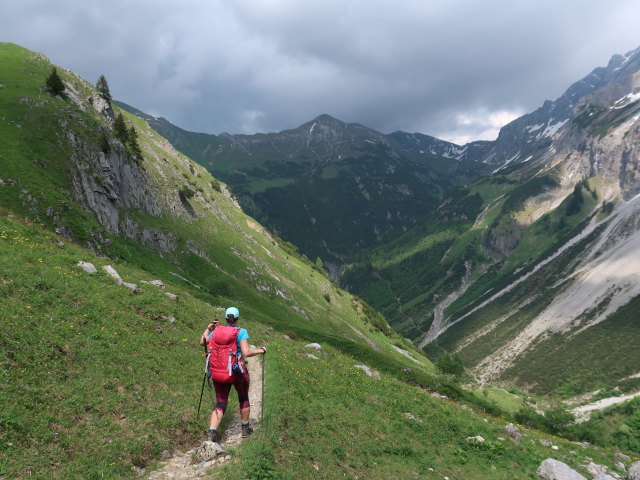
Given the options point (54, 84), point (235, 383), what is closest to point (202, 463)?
point (235, 383)

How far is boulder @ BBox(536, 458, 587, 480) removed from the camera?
19406mm

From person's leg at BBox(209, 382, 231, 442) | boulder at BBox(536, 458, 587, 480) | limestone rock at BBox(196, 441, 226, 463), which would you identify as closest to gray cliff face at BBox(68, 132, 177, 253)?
person's leg at BBox(209, 382, 231, 442)

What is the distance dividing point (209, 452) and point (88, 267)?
734 inches

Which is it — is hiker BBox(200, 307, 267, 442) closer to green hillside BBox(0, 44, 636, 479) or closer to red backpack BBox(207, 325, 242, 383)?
red backpack BBox(207, 325, 242, 383)

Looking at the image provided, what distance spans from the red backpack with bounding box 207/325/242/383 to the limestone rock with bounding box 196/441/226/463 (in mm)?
2032

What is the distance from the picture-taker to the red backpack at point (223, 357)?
41.5 ft


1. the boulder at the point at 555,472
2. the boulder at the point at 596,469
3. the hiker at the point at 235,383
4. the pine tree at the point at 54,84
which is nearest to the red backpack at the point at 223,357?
the hiker at the point at 235,383

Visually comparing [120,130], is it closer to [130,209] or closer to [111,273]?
[130,209]

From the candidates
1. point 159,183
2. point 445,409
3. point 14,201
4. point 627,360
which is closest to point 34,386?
point 445,409

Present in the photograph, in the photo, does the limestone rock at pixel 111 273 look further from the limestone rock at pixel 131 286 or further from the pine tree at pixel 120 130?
the pine tree at pixel 120 130

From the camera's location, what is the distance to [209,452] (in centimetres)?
1191

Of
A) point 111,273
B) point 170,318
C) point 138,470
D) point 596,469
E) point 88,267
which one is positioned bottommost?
point 596,469

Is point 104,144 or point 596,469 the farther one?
point 104,144

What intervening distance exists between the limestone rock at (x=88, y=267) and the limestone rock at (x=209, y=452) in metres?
17.5
